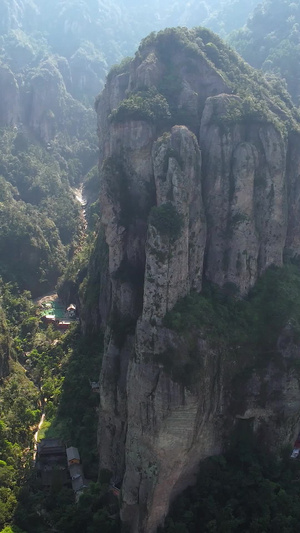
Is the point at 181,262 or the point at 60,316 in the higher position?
the point at 60,316

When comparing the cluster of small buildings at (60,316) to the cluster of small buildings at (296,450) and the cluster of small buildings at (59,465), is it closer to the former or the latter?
the cluster of small buildings at (59,465)

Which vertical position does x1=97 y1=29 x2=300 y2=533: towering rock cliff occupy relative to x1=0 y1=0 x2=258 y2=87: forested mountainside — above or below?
below

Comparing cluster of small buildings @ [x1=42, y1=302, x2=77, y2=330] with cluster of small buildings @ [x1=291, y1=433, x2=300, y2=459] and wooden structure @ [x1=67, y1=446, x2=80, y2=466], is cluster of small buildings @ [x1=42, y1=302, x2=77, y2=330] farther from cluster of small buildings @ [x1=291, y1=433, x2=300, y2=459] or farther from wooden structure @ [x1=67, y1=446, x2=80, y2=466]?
cluster of small buildings @ [x1=291, y1=433, x2=300, y2=459]

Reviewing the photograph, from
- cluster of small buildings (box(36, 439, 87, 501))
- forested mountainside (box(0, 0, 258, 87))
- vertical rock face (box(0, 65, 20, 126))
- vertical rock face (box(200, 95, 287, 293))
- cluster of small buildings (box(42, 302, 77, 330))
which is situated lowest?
cluster of small buildings (box(36, 439, 87, 501))

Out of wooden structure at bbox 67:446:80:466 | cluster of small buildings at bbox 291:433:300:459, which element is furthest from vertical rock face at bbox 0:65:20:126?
cluster of small buildings at bbox 291:433:300:459

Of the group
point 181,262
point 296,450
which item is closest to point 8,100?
point 181,262

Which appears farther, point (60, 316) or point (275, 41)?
point (275, 41)

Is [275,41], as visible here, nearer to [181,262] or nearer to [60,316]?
[60,316]
